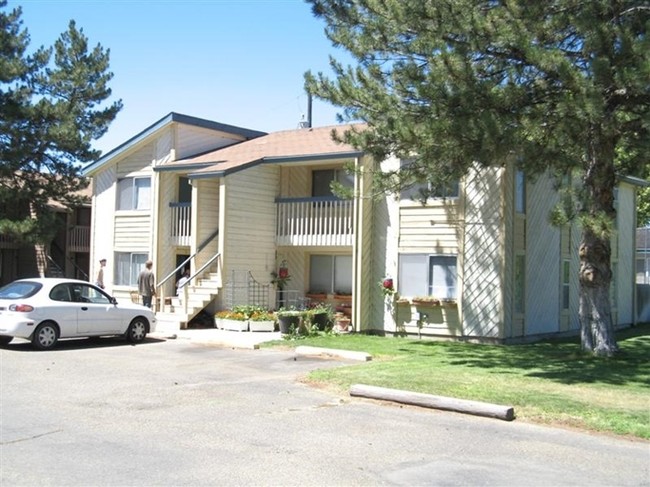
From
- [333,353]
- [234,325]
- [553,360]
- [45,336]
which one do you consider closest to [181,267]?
[234,325]

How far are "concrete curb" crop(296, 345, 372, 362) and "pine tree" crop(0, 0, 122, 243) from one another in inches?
604

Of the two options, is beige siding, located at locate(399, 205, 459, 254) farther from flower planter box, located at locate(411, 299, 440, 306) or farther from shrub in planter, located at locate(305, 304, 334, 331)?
shrub in planter, located at locate(305, 304, 334, 331)

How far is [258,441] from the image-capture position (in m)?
7.59

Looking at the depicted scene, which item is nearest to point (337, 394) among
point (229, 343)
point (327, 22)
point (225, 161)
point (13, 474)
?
point (13, 474)

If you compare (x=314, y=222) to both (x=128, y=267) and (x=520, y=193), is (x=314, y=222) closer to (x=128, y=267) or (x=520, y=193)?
(x=520, y=193)

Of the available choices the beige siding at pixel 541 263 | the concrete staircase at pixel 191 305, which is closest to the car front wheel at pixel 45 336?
the concrete staircase at pixel 191 305

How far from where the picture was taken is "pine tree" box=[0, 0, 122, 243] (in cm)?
2683

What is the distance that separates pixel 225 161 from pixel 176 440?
15693 mm

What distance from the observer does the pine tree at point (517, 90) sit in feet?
37.8

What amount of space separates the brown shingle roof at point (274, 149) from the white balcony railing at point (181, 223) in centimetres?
143

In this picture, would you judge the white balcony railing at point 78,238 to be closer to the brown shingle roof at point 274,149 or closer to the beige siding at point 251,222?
the brown shingle roof at point 274,149

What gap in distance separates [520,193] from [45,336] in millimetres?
12224

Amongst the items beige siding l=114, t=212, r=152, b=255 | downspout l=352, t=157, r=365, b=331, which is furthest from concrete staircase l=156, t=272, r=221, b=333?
downspout l=352, t=157, r=365, b=331

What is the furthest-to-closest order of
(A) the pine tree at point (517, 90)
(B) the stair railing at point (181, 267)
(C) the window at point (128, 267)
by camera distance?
(C) the window at point (128, 267) < (B) the stair railing at point (181, 267) < (A) the pine tree at point (517, 90)
